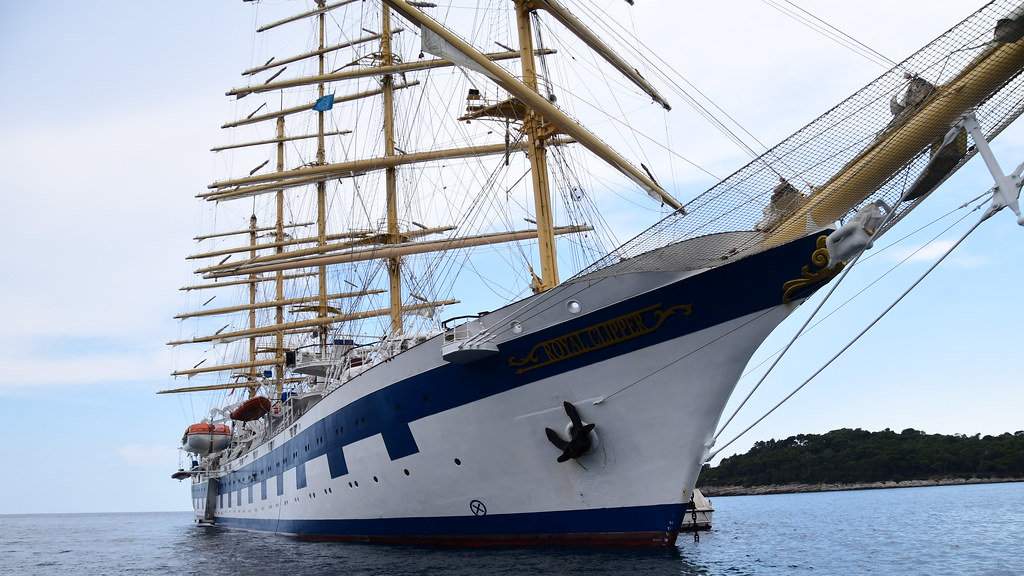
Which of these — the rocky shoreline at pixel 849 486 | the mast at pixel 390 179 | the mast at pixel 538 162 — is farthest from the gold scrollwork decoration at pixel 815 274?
the rocky shoreline at pixel 849 486

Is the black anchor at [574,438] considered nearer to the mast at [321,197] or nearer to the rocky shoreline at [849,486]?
the mast at [321,197]

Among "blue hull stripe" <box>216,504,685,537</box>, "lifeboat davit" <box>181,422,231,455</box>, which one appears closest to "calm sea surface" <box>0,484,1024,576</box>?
"blue hull stripe" <box>216,504,685,537</box>

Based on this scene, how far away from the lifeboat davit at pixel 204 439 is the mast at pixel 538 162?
1124 inches

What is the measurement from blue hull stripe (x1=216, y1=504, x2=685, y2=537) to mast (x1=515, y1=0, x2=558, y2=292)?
5.25 metres

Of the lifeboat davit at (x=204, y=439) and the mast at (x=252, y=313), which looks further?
the mast at (x=252, y=313)

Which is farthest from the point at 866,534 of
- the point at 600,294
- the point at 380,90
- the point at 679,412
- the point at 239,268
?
the point at 239,268

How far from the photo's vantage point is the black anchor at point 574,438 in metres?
13.1

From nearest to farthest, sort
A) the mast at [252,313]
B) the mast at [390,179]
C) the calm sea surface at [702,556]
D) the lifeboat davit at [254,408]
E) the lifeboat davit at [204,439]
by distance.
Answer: the calm sea surface at [702,556] < the mast at [390,179] < the lifeboat davit at [254,408] < the lifeboat davit at [204,439] < the mast at [252,313]

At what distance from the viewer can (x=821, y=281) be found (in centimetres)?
1198

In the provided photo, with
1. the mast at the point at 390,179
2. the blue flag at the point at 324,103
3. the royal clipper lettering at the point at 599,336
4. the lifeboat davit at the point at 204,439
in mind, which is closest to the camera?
the royal clipper lettering at the point at 599,336

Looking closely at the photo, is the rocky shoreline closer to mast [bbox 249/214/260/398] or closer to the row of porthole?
mast [bbox 249/214/260/398]

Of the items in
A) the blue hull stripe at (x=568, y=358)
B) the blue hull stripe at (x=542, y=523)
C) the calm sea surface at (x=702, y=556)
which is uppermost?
the blue hull stripe at (x=568, y=358)

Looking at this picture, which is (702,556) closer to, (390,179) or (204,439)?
(390,179)

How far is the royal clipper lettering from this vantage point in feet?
42.2
